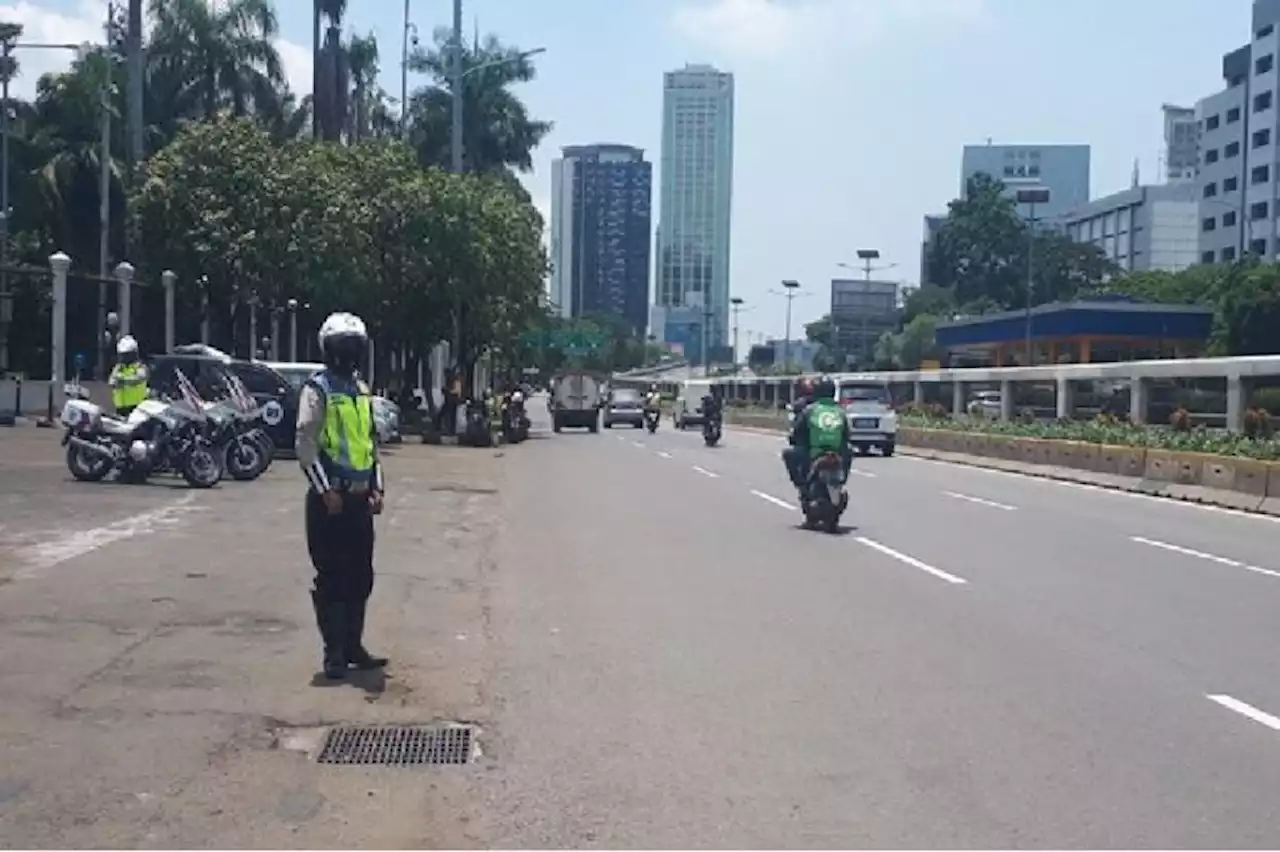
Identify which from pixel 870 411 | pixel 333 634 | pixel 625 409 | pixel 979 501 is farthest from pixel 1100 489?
pixel 625 409

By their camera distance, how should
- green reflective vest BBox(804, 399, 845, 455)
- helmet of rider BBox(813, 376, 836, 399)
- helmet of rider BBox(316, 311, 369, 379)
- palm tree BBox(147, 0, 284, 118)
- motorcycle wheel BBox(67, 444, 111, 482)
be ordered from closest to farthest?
helmet of rider BBox(316, 311, 369, 379), green reflective vest BBox(804, 399, 845, 455), helmet of rider BBox(813, 376, 836, 399), motorcycle wheel BBox(67, 444, 111, 482), palm tree BBox(147, 0, 284, 118)

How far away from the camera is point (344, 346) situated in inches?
371

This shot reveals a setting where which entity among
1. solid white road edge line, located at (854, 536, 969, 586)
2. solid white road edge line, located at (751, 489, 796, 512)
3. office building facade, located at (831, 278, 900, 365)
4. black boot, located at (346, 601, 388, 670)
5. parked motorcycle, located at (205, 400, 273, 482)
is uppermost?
office building facade, located at (831, 278, 900, 365)

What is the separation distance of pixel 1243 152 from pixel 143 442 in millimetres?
100924

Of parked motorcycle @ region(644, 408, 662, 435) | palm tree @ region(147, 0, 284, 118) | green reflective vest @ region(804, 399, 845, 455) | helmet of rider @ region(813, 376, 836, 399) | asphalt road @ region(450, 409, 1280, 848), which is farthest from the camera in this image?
parked motorcycle @ region(644, 408, 662, 435)

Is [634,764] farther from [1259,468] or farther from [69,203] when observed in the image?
[69,203]

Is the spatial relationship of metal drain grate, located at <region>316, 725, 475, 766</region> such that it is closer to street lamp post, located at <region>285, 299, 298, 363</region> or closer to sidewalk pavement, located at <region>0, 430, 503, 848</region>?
sidewalk pavement, located at <region>0, 430, 503, 848</region>

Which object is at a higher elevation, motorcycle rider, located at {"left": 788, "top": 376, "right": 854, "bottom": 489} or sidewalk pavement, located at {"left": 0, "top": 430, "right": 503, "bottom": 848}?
motorcycle rider, located at {"left": 788, "top": 376, "right": 854, "bottom": 489}

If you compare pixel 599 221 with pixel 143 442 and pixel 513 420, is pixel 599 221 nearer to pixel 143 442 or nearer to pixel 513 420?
pixel 513 420

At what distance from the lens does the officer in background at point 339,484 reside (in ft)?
30.5

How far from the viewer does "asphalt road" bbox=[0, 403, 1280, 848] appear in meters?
6.75

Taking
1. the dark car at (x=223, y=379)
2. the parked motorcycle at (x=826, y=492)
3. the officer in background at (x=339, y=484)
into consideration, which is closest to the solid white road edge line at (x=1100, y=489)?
the parked motorcycle at (x=826, y=492)

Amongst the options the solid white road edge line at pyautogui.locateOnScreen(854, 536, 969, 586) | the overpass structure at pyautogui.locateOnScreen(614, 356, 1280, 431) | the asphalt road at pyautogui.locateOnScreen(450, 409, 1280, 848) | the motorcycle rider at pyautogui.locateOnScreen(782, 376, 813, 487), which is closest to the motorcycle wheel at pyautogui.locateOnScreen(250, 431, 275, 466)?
the asphalt road at pyautogui.locateOnScreen(450, 409, 1280, 848)

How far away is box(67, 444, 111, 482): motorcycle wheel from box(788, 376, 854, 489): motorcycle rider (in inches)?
388
